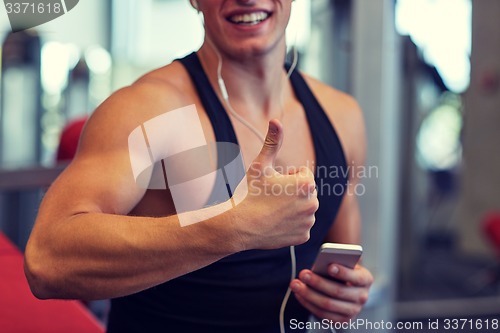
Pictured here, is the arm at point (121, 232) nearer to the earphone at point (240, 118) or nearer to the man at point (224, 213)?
the man at point (224, 213)

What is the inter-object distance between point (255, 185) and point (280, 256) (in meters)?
0.24

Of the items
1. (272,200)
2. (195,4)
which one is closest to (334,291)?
(272,200)

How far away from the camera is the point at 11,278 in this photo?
2.78 feet

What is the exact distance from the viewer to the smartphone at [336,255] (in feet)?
2.08

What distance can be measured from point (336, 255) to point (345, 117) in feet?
0.95

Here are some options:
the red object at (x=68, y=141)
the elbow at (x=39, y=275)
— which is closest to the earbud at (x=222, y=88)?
the elbow at (x=39, y=275)

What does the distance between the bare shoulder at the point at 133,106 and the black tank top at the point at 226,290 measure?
30mm

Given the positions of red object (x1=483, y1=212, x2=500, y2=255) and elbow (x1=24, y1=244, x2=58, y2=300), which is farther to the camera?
red object (x1=483, y1=212, x2=500, y2=255)

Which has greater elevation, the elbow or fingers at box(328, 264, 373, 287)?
the elbow

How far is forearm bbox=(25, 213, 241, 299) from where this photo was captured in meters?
0.54

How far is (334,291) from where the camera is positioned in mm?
708

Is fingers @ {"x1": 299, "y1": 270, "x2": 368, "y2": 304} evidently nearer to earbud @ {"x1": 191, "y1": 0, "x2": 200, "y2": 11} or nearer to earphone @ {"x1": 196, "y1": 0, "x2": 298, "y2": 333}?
earphone @ {"x1": 196, "y1": 0, "x2": 298, "y2": 333}

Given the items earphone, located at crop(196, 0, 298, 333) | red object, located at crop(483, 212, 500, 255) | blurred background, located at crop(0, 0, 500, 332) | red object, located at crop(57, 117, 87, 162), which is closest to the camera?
earphone, located at crop(196, 0, 298, 333)

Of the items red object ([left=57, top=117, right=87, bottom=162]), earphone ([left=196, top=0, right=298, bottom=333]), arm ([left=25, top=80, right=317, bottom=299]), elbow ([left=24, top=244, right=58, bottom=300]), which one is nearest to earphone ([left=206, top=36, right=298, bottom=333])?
earphone ([left=196, top=0, right=298, bottom=333])
